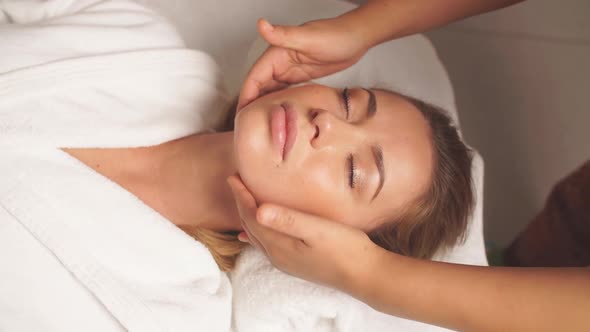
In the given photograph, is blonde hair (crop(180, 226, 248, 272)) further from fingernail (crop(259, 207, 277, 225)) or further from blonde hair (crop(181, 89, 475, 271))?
fingernail (crop(259, 207, 277, 225))

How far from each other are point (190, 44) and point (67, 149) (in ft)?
1.72

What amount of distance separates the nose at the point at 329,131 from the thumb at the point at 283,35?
133 millimetres

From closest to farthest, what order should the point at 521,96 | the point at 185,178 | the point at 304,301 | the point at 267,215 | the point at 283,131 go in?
the point at 267,215, the point at 283,131, the point at 304,301, the point at 185,178, the point at 521,96

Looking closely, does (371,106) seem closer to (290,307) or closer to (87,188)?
(290,307)

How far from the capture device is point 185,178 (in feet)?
3.64

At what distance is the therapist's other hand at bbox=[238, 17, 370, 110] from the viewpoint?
1.00 meters

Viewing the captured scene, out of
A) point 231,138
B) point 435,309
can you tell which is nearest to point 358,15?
point 231,138

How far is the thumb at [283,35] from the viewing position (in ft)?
2.93

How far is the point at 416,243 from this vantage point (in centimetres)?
114

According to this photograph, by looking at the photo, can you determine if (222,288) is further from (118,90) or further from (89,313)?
(118,90)

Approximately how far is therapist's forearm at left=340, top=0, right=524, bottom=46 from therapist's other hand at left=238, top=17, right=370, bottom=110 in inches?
0.9

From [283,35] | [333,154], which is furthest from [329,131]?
[283,35]

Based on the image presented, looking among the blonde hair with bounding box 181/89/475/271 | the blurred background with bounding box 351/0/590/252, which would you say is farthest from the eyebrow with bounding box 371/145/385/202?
the blurred background with bounding box 351/0/590/252

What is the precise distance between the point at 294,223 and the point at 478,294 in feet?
0.89
